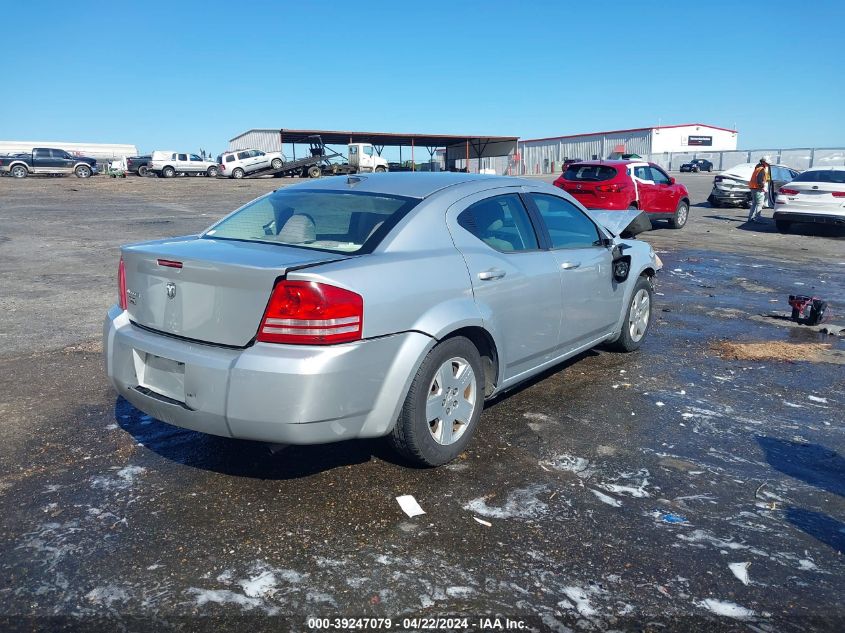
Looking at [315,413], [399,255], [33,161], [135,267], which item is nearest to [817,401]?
[399,255]

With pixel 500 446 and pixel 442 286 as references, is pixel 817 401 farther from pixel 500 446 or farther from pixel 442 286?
pixel 442 286

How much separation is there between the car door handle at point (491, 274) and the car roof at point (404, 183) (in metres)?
0.58

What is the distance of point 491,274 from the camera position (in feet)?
13.4

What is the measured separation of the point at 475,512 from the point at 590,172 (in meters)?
13.1

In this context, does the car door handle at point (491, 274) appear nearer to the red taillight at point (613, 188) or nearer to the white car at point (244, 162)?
the red taillight at point (613, 188)

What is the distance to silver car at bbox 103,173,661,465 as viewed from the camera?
3.19 meters

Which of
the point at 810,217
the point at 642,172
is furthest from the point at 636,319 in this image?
the point at 810,217

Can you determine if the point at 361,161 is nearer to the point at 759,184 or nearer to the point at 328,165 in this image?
the point at 328,165

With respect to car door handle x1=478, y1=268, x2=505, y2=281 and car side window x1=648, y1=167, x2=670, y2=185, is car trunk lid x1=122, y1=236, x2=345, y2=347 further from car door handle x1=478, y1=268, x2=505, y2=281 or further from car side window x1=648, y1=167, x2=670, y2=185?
car side window x1=648, y1=167, x2=670, y2=185

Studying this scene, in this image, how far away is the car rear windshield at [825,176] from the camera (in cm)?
1580

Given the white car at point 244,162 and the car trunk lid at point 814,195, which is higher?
the white car at point 244,162

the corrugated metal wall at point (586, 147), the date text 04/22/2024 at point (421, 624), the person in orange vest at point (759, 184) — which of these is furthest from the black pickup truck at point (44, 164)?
the date text 04/22/2024 at point (421, 624)

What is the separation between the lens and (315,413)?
3188mm

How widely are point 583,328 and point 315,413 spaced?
262 centimetres
